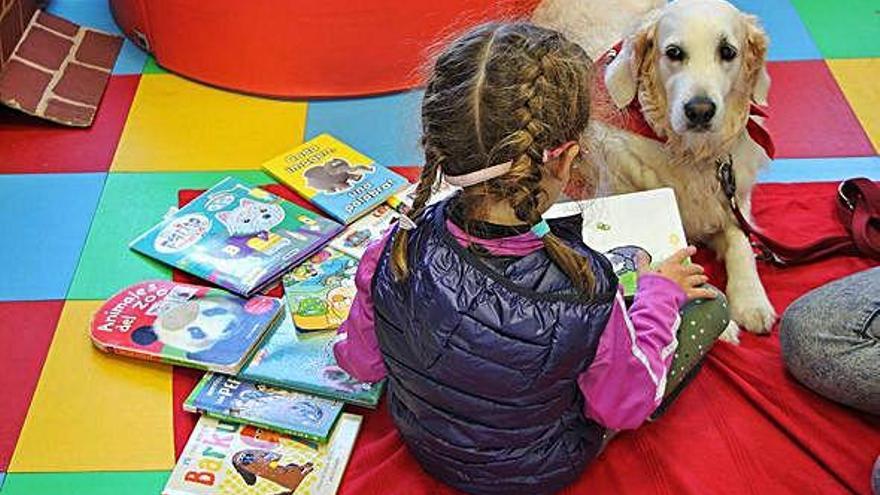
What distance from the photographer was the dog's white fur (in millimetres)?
1958

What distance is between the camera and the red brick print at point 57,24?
9.55 feet

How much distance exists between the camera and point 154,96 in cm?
278

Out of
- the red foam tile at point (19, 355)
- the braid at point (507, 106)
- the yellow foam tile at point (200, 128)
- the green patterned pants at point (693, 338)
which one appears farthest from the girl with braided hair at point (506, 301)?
the yellow foam tile at point (200, 128)

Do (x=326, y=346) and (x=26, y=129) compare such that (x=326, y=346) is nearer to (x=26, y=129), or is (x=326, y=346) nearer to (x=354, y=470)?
(x=354, y=470)

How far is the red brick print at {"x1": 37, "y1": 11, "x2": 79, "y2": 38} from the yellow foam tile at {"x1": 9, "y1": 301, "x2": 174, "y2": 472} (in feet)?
3.95

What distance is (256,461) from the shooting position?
177 centimetres

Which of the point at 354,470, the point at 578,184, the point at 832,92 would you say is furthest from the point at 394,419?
the point at 832,92

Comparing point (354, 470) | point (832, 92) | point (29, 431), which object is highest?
point (29, 431)

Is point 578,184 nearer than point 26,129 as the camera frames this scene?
Yes

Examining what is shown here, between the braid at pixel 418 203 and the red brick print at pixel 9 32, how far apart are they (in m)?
1.67

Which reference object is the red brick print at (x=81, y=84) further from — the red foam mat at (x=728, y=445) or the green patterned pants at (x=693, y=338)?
the green patterned pants at (x=693, y=338)

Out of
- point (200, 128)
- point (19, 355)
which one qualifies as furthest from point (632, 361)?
point (200, 128)

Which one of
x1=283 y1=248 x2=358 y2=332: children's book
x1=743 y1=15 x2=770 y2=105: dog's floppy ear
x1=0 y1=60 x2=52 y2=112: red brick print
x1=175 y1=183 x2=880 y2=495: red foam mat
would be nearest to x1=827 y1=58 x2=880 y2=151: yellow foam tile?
x1=743 y1=15 x2=770 y2=105: dog's floppy ear

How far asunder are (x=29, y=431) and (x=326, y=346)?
557mm
